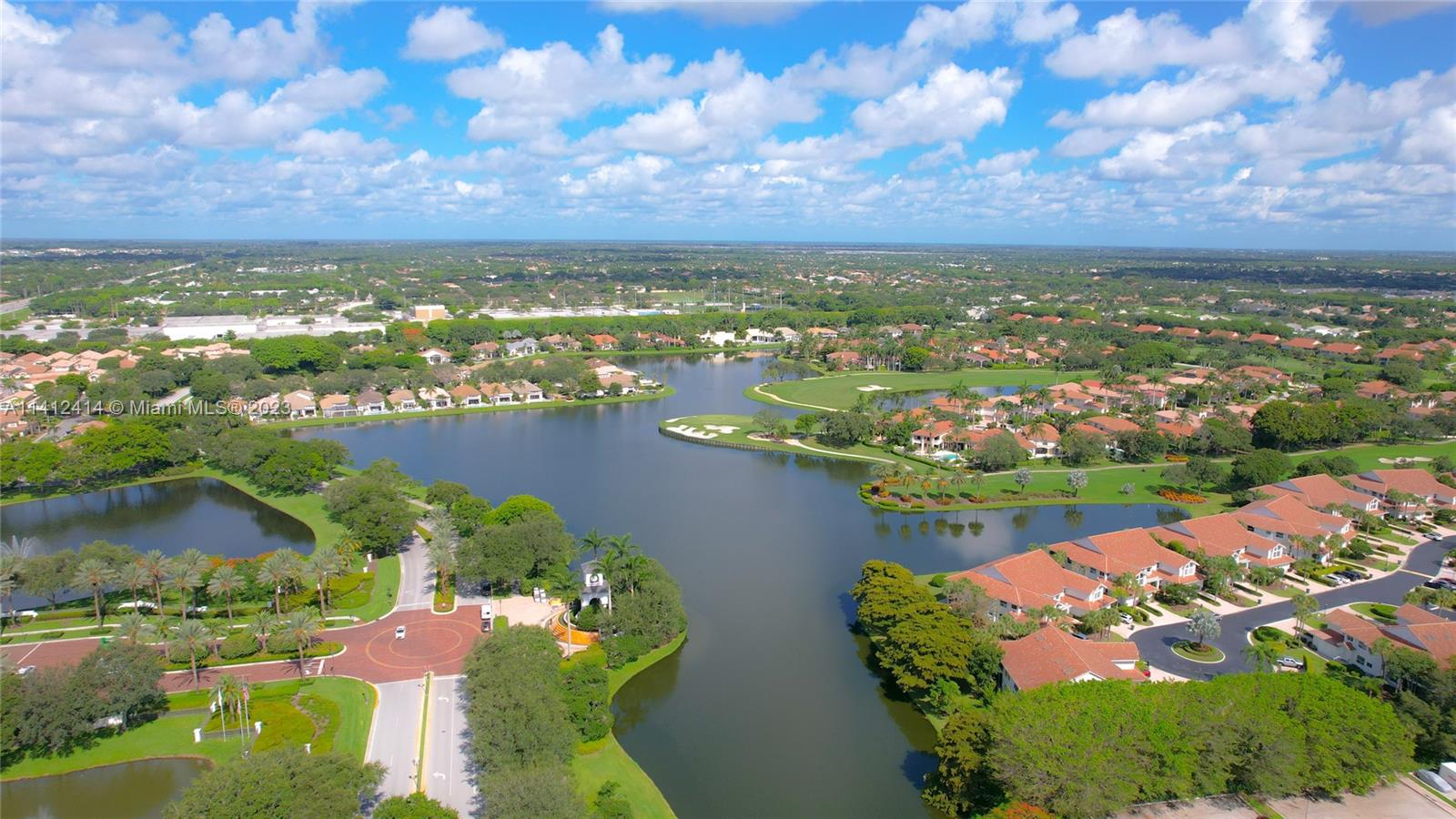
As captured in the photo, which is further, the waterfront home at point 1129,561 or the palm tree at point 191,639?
the waterfront home at point 1129,561

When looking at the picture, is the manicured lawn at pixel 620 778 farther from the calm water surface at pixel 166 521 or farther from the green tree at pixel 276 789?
the calm water surface at pixel 166 521

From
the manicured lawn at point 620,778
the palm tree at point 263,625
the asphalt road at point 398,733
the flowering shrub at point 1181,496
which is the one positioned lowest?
the manicured lawn at point 620,778

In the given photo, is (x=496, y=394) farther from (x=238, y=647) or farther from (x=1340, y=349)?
(x=1340, y=349)

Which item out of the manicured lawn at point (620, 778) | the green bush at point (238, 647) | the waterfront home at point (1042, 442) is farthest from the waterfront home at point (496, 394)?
the manicured lawn at point (620, 778)

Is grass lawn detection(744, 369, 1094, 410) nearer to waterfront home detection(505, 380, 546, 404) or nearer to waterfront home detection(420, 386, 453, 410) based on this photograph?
waterfront home detection(505, 380, 546, 404)

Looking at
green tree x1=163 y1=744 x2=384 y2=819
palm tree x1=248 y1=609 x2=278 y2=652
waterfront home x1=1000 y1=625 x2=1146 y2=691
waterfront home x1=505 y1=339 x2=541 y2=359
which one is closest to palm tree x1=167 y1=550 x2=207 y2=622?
palm tree x1=248 y1=609 x2=278 y2=652

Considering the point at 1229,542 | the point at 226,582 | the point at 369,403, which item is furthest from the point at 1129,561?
the point at 369,403
